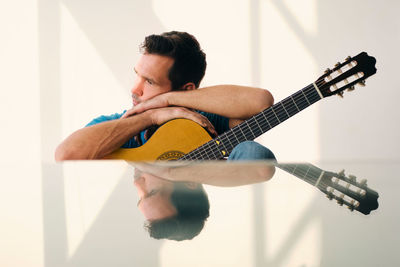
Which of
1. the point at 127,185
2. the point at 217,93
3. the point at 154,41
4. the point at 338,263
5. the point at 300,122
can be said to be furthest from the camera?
the point at 300,122

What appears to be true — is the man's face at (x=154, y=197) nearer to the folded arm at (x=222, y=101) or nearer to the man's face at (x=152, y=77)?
the folded arm at (x=222, y=101)

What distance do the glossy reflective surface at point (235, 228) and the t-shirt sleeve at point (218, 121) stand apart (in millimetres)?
1438

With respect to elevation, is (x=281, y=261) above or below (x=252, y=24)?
below

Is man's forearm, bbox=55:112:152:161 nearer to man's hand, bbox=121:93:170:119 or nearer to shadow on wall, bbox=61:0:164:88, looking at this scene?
man's hand, bbox=121:93:170:119

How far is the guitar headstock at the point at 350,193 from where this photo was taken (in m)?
0.22

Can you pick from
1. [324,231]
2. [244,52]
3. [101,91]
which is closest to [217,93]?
[244,52]

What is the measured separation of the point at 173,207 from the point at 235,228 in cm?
3

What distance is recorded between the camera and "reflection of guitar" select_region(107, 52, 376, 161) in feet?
4.95

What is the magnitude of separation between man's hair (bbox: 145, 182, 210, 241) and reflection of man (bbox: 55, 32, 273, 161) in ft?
4.58

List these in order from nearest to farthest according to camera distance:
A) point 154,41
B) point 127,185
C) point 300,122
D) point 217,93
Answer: point 127,185, point 217,93, point 154,41, point 300,122

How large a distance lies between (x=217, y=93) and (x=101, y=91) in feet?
3.58

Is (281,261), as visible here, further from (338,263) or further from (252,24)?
(252,24)

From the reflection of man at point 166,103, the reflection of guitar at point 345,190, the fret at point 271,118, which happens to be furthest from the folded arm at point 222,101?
the reflection of guitar at point 345,190

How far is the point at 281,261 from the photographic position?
0.14m
